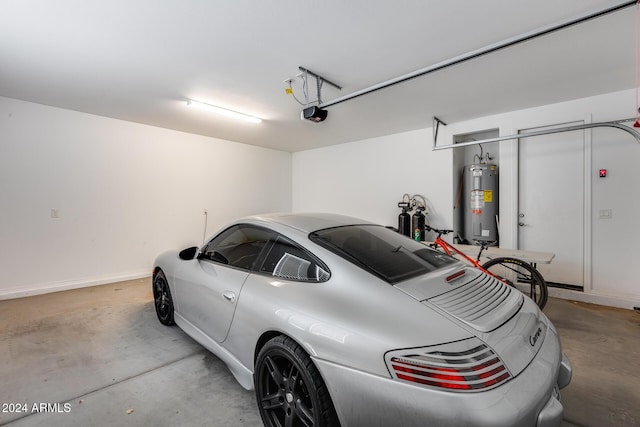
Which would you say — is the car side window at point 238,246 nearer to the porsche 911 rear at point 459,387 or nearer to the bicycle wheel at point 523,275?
the porsche 911 rear at point 459,387

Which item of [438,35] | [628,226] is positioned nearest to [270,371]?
[438,35]

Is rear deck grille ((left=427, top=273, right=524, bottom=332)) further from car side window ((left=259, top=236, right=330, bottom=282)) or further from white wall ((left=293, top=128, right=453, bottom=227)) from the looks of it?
white wall ((left=293, top=128, right=453, bottom=227))

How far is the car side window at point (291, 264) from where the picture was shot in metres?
1.48

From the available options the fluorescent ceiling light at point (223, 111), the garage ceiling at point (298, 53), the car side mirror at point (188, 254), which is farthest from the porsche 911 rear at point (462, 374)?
the fluorescent ceiling light at point (223, 111)

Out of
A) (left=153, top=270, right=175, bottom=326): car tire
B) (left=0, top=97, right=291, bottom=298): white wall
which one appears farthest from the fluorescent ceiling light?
(left=153, top=270, right=175, bottom=326): car tire

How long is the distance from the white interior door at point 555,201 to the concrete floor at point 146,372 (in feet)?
2.40

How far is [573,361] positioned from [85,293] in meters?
5.74

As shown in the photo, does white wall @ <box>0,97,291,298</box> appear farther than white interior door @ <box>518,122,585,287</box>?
Yes

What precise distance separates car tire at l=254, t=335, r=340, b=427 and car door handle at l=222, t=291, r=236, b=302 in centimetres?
40

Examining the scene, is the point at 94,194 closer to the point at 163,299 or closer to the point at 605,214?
the point at 163,299

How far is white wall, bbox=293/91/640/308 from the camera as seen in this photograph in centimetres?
343

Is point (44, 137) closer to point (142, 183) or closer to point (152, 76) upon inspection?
point (142, 183)

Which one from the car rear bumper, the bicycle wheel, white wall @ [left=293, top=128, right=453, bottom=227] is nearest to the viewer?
the car rear bumper

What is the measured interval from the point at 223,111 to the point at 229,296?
10.6 feet
